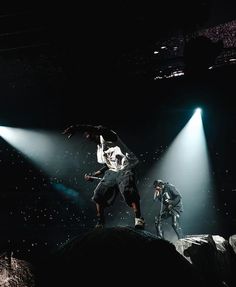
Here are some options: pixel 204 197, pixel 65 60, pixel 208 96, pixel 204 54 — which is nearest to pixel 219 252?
pixel 204 54

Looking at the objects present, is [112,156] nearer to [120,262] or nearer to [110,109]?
[120,262]

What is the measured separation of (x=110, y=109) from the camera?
11938 millimetres

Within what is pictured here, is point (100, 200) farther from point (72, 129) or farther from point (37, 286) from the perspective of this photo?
point (37, 286)

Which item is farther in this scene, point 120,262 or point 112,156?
point 112,156

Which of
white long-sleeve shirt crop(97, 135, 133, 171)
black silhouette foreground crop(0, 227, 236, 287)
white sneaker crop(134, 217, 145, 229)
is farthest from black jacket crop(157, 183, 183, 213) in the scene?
black silhouette foreground crop(0, 227, 236, 287)

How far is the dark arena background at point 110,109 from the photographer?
4.35 meters

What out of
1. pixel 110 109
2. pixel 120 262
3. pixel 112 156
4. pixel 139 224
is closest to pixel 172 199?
pixel 110 109

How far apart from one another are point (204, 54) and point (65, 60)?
8.97ft

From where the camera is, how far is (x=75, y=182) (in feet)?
48.7

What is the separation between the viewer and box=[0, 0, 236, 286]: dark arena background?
14.3 ft

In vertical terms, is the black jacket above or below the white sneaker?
below

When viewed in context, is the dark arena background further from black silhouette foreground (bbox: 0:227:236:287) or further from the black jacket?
the black jacket

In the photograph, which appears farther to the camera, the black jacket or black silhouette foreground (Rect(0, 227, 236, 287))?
the black jacket

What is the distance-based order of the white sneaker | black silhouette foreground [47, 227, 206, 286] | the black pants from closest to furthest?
black silhouette foreground [47, 227, 206, 286]
the white sneaker
the black pants
